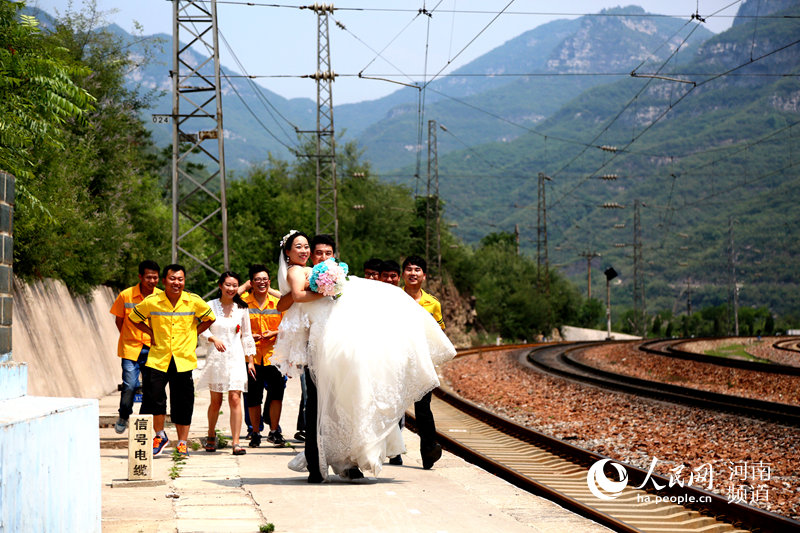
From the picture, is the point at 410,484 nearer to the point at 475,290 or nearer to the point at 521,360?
the point at 521,360

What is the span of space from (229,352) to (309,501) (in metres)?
3.86

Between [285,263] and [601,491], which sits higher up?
[285,263]

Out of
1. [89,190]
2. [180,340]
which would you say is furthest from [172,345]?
[89,190]

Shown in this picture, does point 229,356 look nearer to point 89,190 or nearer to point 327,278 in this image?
point 327,278

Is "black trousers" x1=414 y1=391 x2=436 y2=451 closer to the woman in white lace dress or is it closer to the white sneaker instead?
the woman in white lace dress

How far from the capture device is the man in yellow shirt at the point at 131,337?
40.3 feet

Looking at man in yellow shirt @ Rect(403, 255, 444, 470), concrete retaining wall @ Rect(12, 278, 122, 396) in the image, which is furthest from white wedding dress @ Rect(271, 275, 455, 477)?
concrete retaining wall @ Rect(12, 278, 122, 396)

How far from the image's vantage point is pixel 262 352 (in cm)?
1206

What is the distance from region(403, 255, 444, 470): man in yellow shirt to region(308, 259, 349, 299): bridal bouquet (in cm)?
161

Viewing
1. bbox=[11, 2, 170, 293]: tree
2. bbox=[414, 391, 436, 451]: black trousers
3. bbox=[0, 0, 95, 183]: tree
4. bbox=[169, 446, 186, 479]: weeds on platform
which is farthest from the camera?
bbox=[11, 2, 170, 293]: tree

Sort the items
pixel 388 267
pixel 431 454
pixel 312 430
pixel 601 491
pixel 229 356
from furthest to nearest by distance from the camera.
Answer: pixel 229 356 → pixel 388 267 → pixel 431 454 → pixel 601 491 → pixel 312 430

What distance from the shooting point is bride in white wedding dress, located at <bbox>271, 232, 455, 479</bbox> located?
8719 mm

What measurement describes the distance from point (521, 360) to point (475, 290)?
4353 centimetres

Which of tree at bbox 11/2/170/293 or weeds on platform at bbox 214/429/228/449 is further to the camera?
tree at bbox 11/2/170/293
